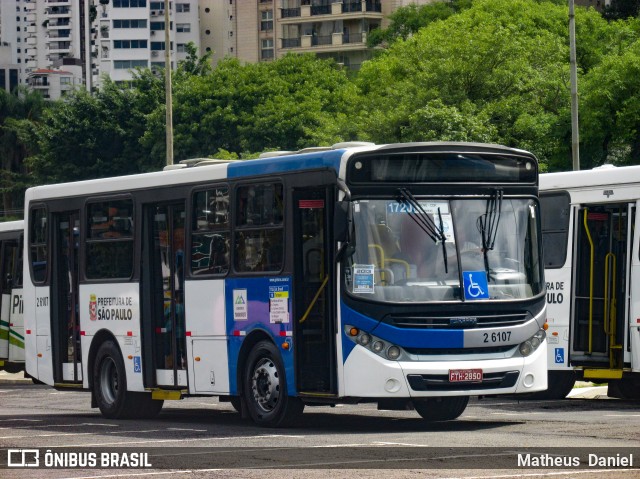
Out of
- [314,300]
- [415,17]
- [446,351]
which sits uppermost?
[415,17]

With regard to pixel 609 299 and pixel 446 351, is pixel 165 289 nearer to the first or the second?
pixel 446 351

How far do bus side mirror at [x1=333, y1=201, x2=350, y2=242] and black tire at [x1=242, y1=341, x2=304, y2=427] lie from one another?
1.86 meters

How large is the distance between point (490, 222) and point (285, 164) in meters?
2.41

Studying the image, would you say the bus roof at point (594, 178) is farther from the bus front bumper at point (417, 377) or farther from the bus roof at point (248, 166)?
the bus front bumper at point (417, 377)

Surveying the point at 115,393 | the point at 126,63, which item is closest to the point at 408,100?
the point at 115,393

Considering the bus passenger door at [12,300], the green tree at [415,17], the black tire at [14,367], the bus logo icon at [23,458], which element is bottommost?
the black tire at [14,367]

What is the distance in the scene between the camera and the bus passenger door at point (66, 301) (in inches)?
848

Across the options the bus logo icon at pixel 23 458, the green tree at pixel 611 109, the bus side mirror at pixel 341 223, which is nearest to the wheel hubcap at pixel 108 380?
the bus logo icon at pixel 23 458

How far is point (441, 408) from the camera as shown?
1766cm

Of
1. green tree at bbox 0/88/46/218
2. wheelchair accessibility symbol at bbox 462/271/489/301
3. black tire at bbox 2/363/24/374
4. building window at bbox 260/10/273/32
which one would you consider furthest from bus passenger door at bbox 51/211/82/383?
building window at bbox 260/10/273/32

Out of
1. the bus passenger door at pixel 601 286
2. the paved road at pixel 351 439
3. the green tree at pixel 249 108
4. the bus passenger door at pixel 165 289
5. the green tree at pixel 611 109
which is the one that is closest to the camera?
the paved road at pixel 351 439

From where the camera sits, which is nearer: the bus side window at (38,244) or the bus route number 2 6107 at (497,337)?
the bus route number 2 6107 at (497,337)

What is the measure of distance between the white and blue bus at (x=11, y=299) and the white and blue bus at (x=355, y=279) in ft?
40.2

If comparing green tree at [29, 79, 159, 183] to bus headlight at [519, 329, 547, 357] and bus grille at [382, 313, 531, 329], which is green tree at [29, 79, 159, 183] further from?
bus grille at [382, 313, 531, 329]
